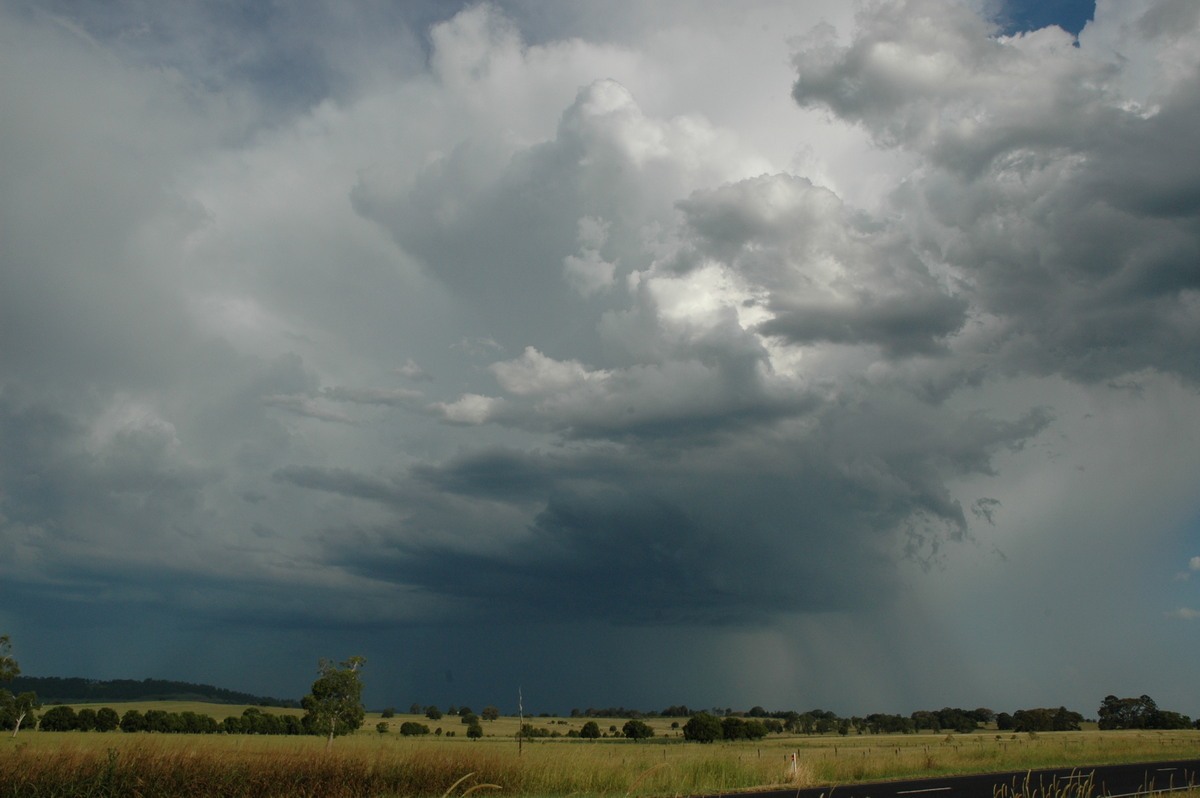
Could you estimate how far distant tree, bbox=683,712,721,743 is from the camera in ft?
374

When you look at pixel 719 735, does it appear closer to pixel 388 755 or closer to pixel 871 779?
pixel 871 779

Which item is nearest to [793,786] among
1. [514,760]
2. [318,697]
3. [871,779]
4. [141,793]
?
[871,779]

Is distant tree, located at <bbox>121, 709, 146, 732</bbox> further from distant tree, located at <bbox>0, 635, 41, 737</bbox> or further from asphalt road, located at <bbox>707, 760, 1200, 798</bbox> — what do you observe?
asphalt road, located at <bbox>707, 760, 1200, 798</bbox>

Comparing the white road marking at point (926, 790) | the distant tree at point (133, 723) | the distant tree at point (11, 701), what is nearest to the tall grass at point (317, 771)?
the white road marking at point (926, 790)

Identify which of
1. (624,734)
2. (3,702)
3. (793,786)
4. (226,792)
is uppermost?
(226,792)

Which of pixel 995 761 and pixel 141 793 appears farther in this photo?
pixel 995 761

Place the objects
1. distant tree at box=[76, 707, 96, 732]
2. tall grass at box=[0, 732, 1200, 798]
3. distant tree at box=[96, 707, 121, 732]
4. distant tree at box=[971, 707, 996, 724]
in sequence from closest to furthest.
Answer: tall grass at box=[0, 732, 1200, 798], distant tree at box=[76, 707, 96, 732], distant tree at box=[96, 707, 121, 732], distant tree at box=[971, 707, 996, 724]

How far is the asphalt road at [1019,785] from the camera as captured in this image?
26641 millimetres

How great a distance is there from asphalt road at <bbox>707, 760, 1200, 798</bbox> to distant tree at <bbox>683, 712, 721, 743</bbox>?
7742 cm

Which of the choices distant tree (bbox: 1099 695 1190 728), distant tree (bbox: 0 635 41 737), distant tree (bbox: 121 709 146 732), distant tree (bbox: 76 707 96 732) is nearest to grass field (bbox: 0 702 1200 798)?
distant tree (bbox: 0 635 41 737)

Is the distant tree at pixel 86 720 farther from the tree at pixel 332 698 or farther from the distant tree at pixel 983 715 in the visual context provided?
the distant tree at pixel 983 715

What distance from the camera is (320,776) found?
2152 centimetres

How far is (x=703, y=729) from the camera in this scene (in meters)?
115

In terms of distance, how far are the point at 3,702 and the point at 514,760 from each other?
6688 centimetres
